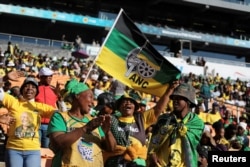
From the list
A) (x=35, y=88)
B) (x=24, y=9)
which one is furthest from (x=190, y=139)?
(x=24, y=9)

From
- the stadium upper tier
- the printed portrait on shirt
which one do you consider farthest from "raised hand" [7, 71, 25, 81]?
the stadium upper tier

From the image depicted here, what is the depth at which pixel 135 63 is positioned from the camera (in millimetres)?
5414

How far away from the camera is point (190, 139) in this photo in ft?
11.5

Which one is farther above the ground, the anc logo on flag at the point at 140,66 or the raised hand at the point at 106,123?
the anc logo on flag at the point at 140,66

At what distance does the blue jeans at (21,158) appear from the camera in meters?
4.20

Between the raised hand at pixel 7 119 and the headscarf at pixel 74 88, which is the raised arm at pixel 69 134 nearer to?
the headscarf at pixel 74 88

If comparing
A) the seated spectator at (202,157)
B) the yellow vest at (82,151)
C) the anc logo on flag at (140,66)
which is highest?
the anc logo on flag at (140,66)

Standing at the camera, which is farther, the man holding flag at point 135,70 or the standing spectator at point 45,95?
the standing spectator at point 45,95

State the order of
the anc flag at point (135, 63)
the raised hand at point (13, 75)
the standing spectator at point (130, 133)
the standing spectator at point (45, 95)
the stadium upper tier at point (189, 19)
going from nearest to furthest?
the standing spectator at point (130, 133)
the raised hand at point (13, 75)
the anc flag at point (135, 63)
the standing spectator at point (45, 95)
the stadium upper tier at point (189, 19)

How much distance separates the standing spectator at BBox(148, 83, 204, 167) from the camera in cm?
351

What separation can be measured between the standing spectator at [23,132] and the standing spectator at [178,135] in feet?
4.06

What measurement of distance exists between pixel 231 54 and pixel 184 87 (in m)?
41.2

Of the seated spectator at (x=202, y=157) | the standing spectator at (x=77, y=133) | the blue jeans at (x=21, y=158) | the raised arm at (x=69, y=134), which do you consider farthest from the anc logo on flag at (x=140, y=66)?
the raised arm at (x=69, y=134)

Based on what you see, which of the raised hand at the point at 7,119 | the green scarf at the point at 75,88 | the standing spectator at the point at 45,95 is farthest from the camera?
the standing spectator at the point at 45,95
